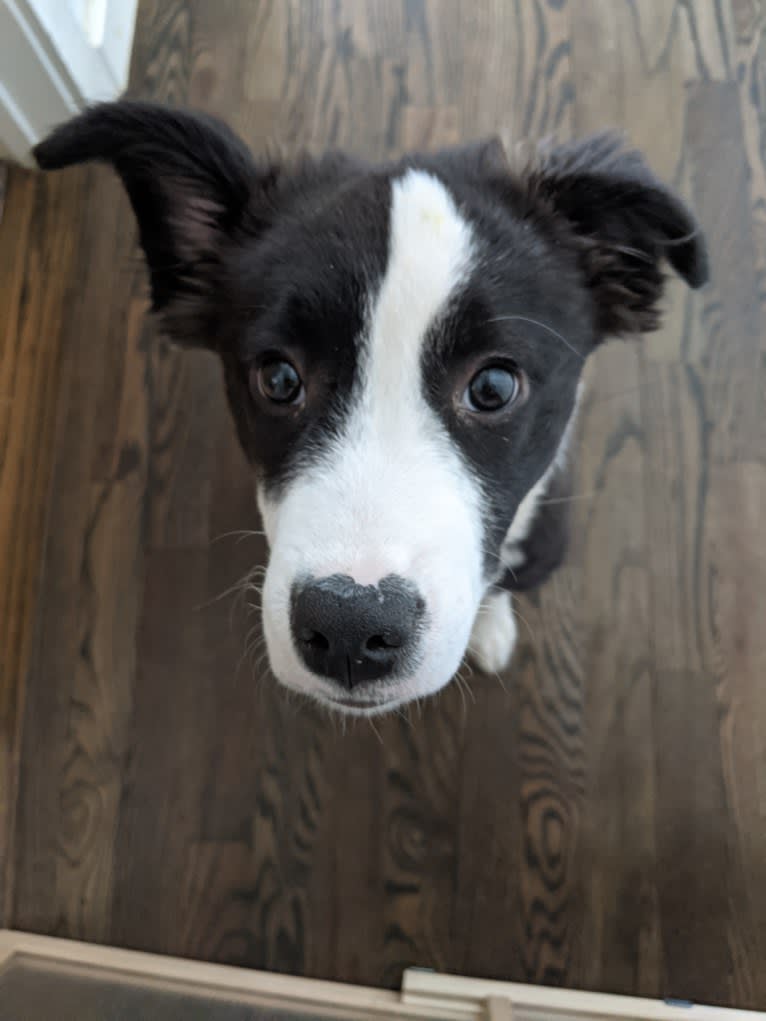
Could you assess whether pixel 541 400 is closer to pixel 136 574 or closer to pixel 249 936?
pixel 136 574

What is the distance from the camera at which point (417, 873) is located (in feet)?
5.74

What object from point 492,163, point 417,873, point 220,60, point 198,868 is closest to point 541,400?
point 492,163

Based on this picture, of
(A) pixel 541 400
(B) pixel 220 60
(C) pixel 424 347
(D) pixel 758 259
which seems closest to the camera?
(C) pixel 424 347

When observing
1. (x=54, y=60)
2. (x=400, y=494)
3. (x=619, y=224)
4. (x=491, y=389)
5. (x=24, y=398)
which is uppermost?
(x=54, y=60)

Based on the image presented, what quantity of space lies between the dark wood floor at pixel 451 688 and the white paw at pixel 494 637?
54mm

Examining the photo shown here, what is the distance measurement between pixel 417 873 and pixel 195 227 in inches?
53.9

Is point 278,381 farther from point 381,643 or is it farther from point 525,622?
point 525,622

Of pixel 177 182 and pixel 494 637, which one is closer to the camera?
pixel 177 182

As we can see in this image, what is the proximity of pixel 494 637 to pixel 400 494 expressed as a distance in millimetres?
853

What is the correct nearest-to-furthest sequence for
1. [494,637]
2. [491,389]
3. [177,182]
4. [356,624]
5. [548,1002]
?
1. [356,624]
2. [491,389]
3. [177,182]
4. [548,1002]
5. [494,637]

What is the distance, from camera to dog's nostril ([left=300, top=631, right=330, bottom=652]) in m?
0.99

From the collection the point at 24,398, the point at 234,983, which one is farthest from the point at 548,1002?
the point at 24,398

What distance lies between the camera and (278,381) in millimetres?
1117

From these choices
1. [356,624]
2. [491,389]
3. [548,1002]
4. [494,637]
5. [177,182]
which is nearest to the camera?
[356,624]
